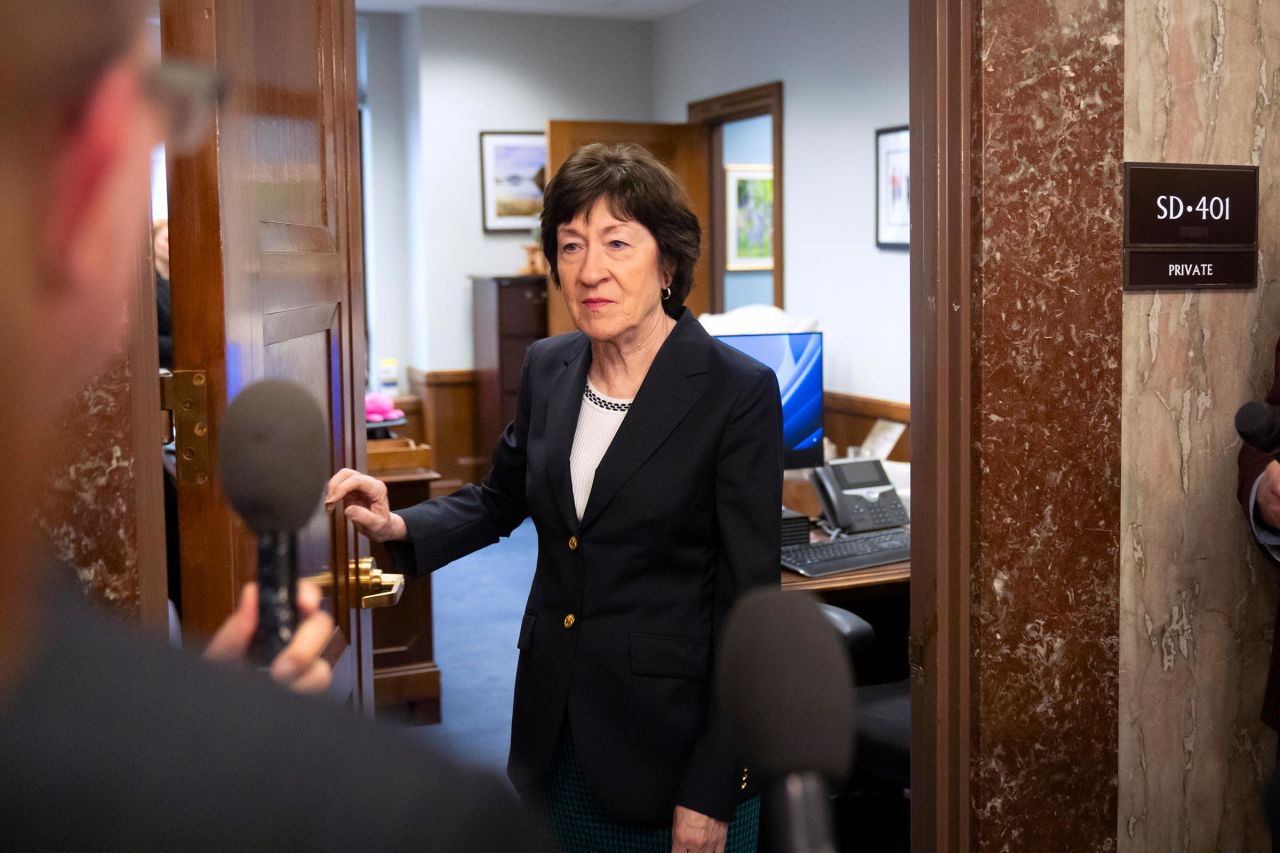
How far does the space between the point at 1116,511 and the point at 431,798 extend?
211cm

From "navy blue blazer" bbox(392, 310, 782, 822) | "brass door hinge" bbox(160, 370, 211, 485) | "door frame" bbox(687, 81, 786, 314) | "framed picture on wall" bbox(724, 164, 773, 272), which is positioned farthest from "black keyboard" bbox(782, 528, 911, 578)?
"framed picture on wall" bbox(724, 164, 773, 272)

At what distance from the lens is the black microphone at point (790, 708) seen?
21.8 inches

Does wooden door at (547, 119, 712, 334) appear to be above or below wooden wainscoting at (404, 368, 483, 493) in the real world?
above

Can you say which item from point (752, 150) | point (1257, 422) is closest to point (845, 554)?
point (1257, 422)

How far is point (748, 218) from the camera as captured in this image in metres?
8.83

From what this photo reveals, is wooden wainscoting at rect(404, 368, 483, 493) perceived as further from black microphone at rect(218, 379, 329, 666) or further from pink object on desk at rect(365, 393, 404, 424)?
black microphone at rect(218, 379, 329, 666)

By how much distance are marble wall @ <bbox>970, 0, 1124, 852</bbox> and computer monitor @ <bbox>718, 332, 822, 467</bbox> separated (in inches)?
60.1

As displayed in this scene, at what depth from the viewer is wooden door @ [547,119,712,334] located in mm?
8023

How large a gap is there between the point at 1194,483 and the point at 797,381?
1552 mm

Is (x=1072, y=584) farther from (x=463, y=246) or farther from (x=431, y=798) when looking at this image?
(x=463, y=246)

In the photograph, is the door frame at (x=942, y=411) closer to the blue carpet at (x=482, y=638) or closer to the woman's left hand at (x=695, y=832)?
the woman's left hand at (x=695, y=832)

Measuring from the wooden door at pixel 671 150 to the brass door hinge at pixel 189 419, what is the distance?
6.53 metres

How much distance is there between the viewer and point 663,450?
195 cm

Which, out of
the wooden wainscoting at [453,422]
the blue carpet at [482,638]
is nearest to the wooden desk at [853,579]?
the blue carpet at [482,638]
